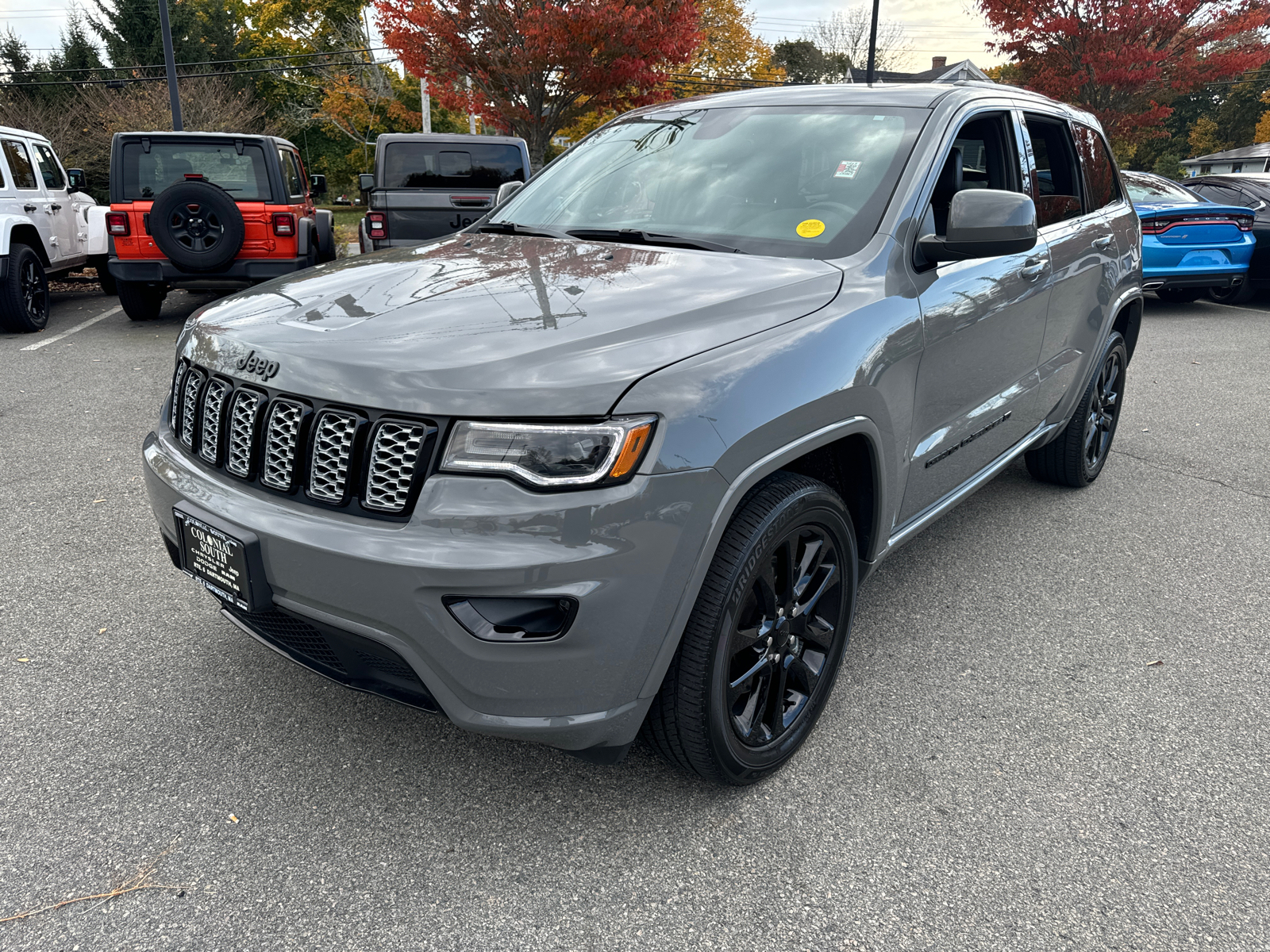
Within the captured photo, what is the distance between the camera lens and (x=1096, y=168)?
4434mm

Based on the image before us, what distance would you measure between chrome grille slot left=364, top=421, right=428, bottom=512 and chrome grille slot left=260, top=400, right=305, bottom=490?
235 millimetres

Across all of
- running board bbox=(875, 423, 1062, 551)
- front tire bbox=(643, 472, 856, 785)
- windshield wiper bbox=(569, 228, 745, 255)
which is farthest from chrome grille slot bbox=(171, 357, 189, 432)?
running board bbox=(875, 423, 1062, 551)

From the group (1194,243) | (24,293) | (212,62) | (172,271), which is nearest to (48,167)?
(24,293)

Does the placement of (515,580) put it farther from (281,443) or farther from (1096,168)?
(1096,168)

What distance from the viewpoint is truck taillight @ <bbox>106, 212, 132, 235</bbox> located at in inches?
330

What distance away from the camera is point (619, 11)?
15.4 meters

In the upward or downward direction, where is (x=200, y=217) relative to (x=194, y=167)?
downward

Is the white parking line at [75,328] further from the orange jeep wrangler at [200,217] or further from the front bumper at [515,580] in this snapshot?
the front bumper at [515,580]

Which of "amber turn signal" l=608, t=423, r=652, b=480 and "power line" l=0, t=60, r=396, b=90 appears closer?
"amber turn signal" l=608, t=423, r=652, b=480

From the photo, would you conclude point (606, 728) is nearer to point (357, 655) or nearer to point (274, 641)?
point (357, 655)

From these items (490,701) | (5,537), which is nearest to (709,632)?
(490,701)

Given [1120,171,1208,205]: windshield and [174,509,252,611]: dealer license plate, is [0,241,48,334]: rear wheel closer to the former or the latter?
[174,509,252,611]: dealer license plate

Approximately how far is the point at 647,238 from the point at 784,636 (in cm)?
131

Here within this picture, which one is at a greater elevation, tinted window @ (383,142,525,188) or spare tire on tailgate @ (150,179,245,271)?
tinted window @ (383,142,525,188)
